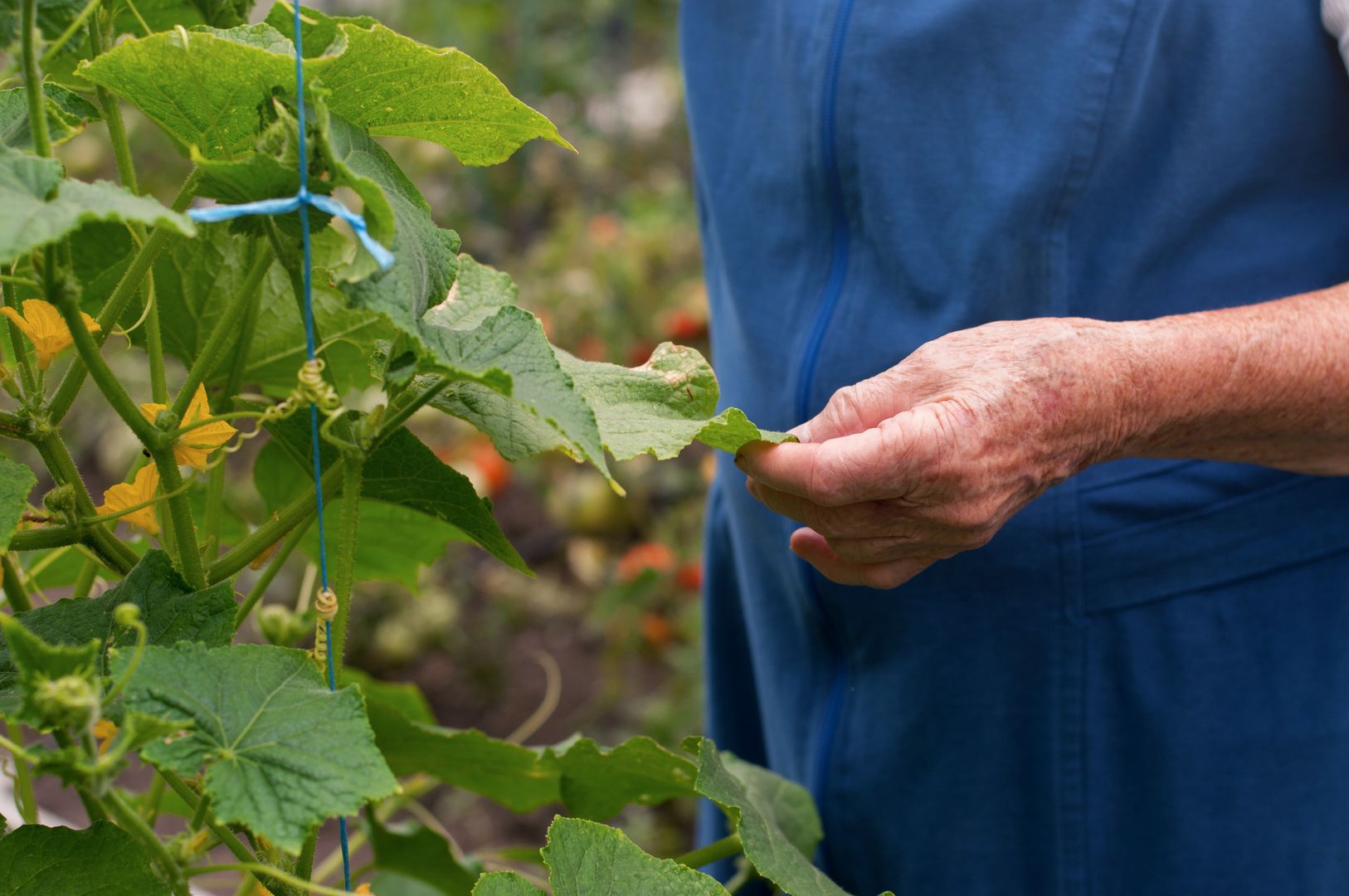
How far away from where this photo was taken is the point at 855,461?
67 cm

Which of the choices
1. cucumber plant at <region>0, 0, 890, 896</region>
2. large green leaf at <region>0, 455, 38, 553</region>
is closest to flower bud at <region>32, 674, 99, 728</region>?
cucumber plant at <region>0, 0, 890, 896</region>

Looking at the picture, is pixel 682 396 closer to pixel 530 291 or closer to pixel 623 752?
pixel 623 752

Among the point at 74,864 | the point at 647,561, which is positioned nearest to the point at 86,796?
the point at 74,864

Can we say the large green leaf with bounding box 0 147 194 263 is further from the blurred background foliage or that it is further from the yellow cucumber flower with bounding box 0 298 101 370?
the blurred background foliage

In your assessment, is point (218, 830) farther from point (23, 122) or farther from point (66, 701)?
point (23, 122)

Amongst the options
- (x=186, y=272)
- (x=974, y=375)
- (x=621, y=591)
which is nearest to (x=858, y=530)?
(x=974, y=375)

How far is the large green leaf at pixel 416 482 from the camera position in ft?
2.05

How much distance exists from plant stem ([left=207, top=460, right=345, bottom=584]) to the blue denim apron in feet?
1.44

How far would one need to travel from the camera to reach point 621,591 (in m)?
2.28

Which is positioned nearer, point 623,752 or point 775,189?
point 623,752

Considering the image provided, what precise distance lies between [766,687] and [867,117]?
A: 1.69 ft

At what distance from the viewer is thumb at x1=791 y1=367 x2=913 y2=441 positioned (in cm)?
72

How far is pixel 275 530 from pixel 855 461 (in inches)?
12.0

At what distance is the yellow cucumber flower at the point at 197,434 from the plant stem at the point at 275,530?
43mm
